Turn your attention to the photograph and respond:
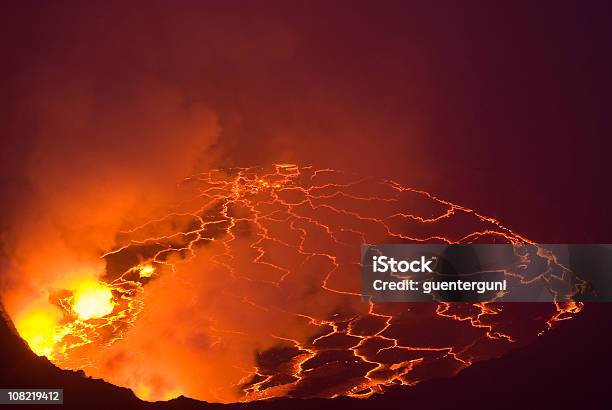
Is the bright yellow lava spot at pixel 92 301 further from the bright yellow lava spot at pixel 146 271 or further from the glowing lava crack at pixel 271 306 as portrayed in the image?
the bright yellow lava spot at pixel 146 271

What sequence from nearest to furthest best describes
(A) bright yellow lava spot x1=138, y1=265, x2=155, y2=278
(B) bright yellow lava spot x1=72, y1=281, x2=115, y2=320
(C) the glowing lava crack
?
1. (C) the glowing lava crack
2. (B) bright yellow lava spot x1=72, y1=281, x2=115, y2=320
3. (A) bright yellow lava spot x1=138, y1=265, x2=155, y2=278

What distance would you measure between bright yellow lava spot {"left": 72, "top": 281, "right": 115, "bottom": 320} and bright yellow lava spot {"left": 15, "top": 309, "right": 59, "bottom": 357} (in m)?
0.15

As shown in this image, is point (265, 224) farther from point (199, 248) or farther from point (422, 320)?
point (422, 320)

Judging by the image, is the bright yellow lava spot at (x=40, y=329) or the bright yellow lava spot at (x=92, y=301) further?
the bright yellow lava spot at (x=92, y=301)

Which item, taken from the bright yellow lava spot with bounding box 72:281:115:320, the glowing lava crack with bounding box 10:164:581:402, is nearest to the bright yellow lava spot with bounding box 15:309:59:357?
the glowing lava crack with bounding box 10:164:581:402

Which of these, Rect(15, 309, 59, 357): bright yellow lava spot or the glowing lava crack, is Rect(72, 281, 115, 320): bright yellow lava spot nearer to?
the glowing lava crack

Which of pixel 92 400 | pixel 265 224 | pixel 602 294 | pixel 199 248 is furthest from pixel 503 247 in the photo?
pixel 92 400

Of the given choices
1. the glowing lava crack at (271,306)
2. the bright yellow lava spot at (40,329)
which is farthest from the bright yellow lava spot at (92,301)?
the bright yellow lava spot at (40,329)

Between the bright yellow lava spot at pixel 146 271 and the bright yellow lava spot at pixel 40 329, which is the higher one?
the bright yellow lava spot at pixel 146 271

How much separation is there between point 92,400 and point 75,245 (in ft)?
4.49

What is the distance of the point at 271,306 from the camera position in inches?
169

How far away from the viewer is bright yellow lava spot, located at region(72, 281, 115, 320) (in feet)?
13.4

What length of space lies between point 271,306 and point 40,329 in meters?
1.45

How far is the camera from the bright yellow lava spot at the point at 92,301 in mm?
4070
